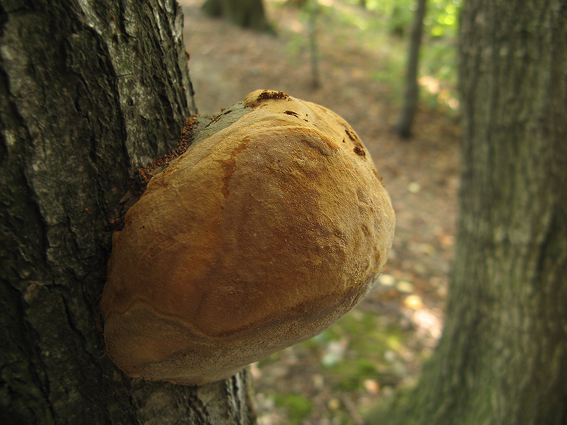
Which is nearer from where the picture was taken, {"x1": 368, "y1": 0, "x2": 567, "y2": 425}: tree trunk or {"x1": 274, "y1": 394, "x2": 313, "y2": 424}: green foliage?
{"x1": 368, "y1": 0, "x2": 567, "y2": 425}: tree trunk

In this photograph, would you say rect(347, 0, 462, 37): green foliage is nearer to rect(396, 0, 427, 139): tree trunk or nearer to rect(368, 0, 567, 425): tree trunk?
rect(396, 0, 427, 139): tree trunk

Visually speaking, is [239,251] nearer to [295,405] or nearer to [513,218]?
[513,218]

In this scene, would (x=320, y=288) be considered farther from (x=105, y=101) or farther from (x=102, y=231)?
(x=105, y=101)

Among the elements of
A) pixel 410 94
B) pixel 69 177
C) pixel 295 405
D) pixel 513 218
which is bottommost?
pixel 295 405

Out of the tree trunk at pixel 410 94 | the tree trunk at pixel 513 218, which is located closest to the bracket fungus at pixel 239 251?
the tree trunk at pixel 513 218

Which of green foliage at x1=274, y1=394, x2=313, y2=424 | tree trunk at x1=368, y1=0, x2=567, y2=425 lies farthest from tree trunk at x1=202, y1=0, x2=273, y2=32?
green foliage at x1=274, y1=394, x2=313, y2=424

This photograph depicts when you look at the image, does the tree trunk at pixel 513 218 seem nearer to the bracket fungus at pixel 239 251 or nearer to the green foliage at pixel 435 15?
the bracket fungus at pixel 239 251

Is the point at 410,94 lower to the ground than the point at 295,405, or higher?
higher

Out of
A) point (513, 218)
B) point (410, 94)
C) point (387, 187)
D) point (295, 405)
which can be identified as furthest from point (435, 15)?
point (295, 405)
